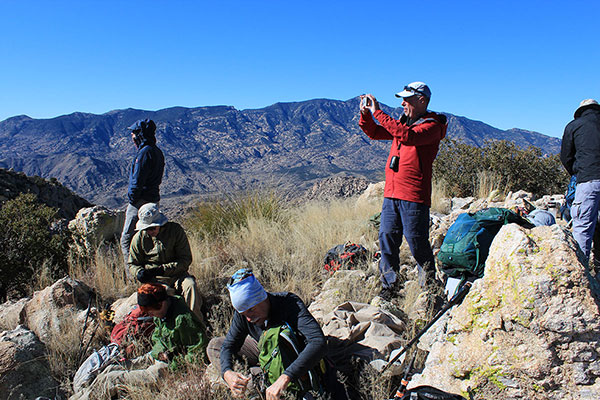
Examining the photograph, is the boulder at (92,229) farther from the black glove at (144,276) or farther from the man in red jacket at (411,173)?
the man in red jacket at (411,173)

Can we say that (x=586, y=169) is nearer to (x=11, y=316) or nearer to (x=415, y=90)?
(x=415, y=90)

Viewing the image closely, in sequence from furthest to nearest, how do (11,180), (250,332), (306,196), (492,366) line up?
(306,196), (11,180), (250,332), (492,366)

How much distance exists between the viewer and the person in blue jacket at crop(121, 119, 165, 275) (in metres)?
4.91

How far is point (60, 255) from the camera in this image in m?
5.89

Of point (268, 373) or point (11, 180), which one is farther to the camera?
point (11, 180)

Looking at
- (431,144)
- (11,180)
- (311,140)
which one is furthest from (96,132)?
(431,144)

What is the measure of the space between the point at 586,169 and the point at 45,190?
11.8 m

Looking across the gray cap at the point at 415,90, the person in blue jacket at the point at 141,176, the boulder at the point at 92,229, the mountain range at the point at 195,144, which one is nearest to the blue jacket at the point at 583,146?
the gray cap at the point at 415,90

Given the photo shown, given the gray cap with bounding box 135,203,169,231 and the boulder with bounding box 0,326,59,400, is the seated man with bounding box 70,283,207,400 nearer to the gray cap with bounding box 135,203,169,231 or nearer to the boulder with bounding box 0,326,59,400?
the boulder with bounding box 0,326,59,400

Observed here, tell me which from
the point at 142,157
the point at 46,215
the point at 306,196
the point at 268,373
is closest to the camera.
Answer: the point at 268,373

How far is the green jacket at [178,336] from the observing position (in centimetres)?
351

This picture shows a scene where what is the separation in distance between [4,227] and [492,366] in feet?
20.0

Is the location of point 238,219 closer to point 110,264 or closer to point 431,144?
point 110,264

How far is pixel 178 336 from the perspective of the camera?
356 centimetres
